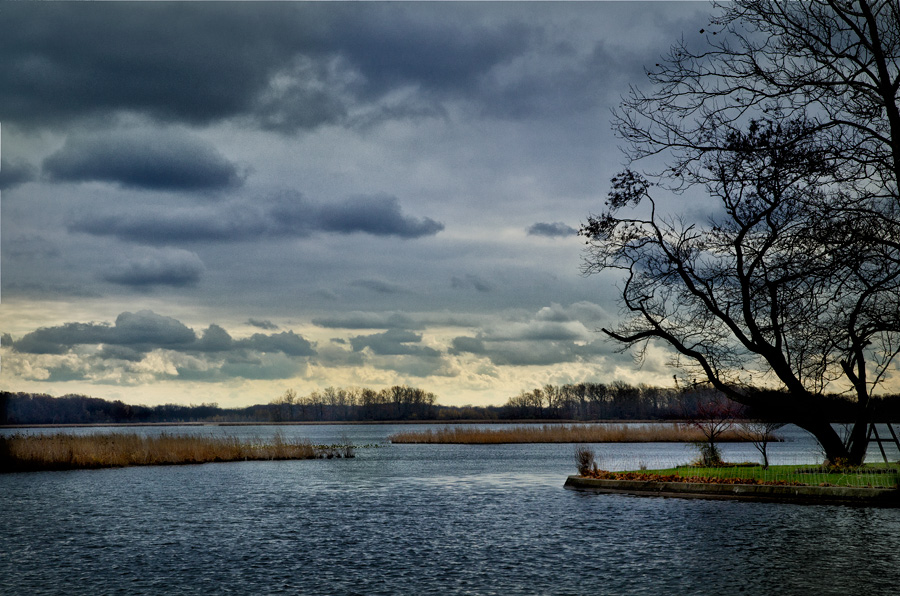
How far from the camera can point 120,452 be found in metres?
48.8

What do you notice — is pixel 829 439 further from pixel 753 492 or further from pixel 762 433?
pixel 762 433

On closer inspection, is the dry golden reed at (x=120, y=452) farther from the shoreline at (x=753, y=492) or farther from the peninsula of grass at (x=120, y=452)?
the shoreline at (x=753, y=492)

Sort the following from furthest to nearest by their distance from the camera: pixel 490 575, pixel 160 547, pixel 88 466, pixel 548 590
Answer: pixel 88 466
pixel 160 547
pixel 490 575
pixel 548 590

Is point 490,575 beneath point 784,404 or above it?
beneath

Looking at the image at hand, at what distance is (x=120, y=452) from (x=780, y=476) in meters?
39.3

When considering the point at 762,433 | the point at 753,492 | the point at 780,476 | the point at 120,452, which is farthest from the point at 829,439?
the point at 120,452

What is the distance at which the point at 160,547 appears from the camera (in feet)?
62.1

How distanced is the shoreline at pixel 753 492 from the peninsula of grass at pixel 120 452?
3017 centimetres

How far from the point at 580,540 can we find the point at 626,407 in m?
175

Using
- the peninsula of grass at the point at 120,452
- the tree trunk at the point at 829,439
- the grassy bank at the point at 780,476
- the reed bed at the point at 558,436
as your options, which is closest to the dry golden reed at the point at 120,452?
the peninsula of grass at the point at 120,452

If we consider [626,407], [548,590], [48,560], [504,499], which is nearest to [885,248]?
[548,590]

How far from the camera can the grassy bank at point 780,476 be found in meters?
22.8

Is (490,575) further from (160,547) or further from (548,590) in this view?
(160,547)

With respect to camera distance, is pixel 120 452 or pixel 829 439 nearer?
pixel 829 439
